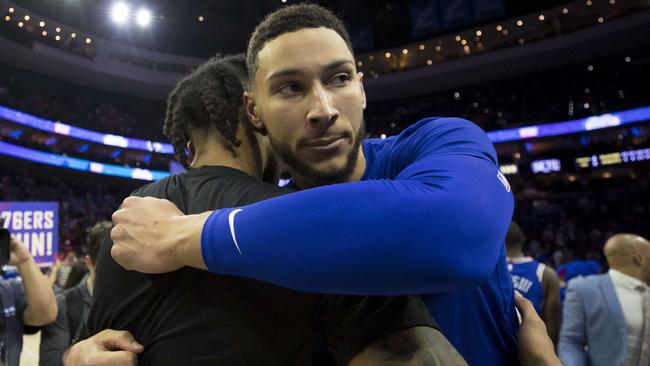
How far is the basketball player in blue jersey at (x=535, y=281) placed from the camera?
440 centimetres

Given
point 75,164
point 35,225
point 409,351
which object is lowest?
point 35,225

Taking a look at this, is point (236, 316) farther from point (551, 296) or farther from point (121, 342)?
point (551, 296)

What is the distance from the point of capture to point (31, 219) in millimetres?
7121

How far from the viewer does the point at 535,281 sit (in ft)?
14.5

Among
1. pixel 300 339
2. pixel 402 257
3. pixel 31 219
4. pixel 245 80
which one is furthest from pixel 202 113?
pixel 31 219

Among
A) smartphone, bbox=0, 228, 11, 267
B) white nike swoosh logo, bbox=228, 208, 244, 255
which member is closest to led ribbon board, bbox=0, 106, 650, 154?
smartphone, bbox=0, 228, 11, 267

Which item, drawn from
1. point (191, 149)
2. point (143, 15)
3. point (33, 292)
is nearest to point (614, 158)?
point (143, 15)

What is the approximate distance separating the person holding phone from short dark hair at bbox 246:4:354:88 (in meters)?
2.20

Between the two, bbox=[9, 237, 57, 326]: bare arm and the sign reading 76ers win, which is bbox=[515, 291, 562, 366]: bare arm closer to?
bbox=[9, 237, 57, 326]: bare arm

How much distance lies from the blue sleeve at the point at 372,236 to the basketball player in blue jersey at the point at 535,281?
3694 mm

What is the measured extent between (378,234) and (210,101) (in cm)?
72

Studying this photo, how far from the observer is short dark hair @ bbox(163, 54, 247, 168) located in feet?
4.58

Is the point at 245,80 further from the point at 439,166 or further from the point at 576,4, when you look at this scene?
the point at 576,4

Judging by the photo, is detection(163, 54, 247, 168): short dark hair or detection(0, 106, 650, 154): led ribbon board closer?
detection(163, 54, 247, 168): short dark hair
